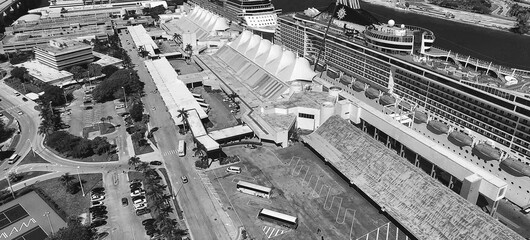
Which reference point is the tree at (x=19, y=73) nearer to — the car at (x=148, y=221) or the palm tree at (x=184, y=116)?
the palm tree at (x=184, y=116)

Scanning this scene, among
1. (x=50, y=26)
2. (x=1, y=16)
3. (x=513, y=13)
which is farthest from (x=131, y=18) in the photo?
(x=513, y=13)

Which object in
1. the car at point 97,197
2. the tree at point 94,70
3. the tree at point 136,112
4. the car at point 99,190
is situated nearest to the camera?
the car at point 97,197

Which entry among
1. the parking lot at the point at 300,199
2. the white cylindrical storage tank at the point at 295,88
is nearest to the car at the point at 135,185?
the parking lot at the point at 300,199

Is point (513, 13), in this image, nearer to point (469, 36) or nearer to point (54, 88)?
point (469, 36)

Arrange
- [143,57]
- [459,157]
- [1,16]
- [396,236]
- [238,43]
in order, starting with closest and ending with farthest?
[396,236] → [459,157] → [238,43] → [143,57] → [1,16]

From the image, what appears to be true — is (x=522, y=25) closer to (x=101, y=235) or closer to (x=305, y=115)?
(x=305, y=115)

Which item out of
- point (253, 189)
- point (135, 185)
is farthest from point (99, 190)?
point (253, 189)
